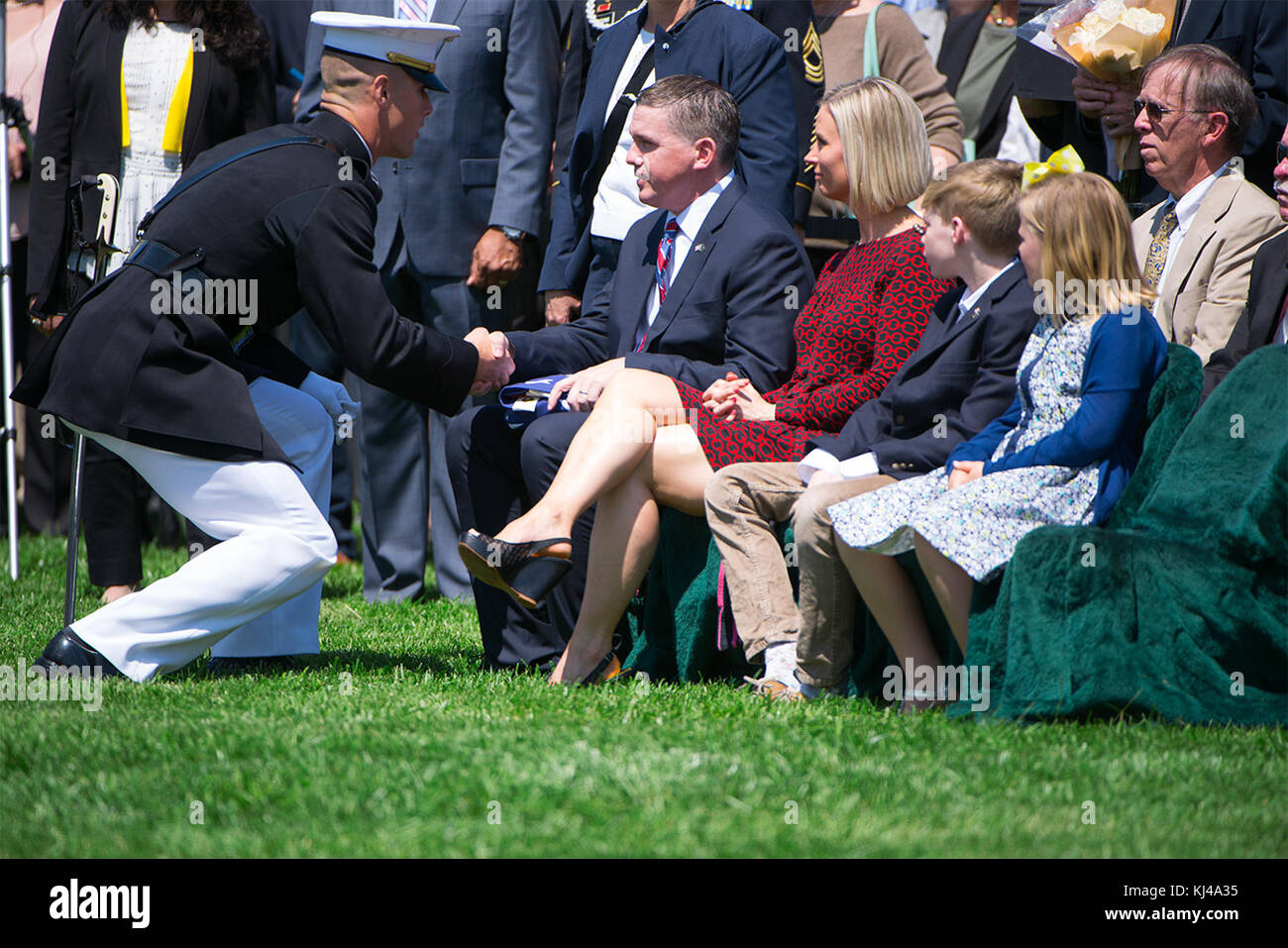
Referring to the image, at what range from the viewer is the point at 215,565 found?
4578 mm

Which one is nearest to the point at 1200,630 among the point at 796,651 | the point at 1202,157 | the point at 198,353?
the point at 796,651

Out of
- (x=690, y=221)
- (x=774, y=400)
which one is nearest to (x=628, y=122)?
(x=690, y=221)

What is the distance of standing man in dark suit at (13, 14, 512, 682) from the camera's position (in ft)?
14.9

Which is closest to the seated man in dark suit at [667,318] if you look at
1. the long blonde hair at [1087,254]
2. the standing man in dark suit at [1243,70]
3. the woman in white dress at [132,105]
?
the long blonde hair at [1087,254]

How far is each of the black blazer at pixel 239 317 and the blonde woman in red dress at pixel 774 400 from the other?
65 centimetres

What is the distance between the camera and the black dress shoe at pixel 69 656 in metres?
4.55

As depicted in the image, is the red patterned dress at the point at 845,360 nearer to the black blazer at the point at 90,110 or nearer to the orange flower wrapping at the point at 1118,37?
the orange flower wrapping at the point at 1118,37

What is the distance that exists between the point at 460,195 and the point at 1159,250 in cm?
307

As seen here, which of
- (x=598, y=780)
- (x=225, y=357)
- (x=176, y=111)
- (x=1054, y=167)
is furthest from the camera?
(x=176, y=111)

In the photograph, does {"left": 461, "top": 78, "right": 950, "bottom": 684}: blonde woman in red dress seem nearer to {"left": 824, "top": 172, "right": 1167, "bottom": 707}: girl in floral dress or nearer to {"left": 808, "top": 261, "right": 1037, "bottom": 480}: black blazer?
{"left": 808, "top": 261, "right": 1037, "bottom": 480}: black blazer

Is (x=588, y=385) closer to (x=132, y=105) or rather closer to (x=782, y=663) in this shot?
(x=782, y=663)

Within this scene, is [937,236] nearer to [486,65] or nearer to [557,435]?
[557,435]

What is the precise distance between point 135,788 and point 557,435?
76.7 inches

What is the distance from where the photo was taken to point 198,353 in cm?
457
